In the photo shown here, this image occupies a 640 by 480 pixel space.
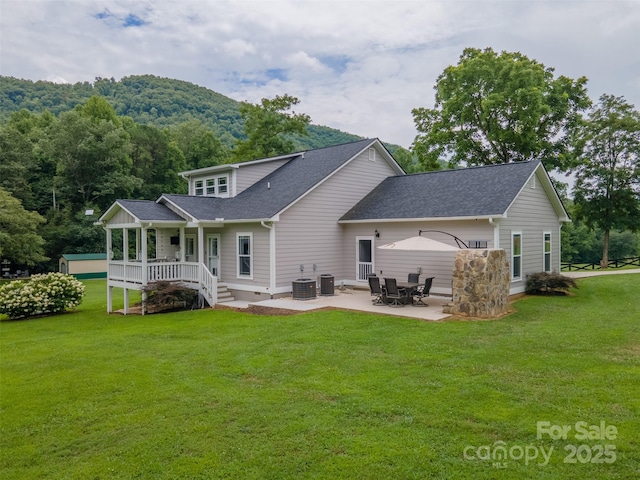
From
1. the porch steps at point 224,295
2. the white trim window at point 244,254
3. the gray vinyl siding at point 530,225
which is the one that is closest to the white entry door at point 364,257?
the white trim window at point 244,254

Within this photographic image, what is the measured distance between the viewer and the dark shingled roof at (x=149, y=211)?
15719 millimetres

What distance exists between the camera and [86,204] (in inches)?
1628

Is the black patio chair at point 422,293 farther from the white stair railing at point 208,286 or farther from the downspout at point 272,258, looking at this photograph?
the white stair railing at point 208,286

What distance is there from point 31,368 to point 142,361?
208 cm

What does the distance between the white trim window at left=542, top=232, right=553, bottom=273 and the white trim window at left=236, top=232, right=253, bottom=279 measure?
11.2 metres

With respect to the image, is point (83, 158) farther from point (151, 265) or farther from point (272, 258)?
point (272, 258)

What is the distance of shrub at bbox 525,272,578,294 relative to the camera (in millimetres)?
15055

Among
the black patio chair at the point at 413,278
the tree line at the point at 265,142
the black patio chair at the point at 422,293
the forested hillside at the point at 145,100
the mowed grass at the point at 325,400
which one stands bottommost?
the mowed grass at the point at 325,400

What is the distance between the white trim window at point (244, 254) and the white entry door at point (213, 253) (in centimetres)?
137

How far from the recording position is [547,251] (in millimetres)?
17375

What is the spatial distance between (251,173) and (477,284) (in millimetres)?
11777

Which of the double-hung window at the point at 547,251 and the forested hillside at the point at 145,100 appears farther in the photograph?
the forested hillside at the point at 145,100

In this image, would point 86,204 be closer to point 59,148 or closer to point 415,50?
point 59,148

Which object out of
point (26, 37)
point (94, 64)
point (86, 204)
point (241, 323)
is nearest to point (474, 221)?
point (241, 323)
